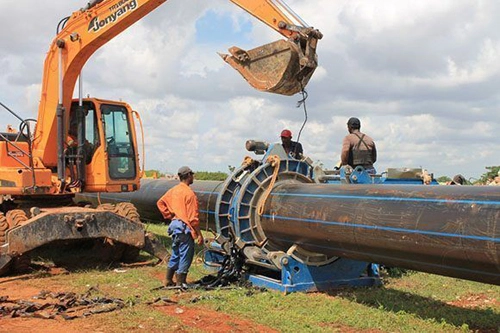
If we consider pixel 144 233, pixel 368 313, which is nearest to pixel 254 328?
pixel 368 313

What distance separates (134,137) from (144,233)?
1.98m

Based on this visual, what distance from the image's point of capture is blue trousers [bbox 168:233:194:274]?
776 cm

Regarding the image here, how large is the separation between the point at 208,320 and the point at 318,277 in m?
2.04

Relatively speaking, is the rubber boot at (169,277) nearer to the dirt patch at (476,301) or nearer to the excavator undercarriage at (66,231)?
the excavator undercarriage at (66,231)

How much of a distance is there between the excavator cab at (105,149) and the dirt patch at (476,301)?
576 centimetres

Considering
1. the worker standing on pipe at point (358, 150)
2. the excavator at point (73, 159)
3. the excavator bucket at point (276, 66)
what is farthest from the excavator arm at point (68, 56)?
the worker standing on pipe at point (358, 150)

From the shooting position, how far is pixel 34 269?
9445 mm

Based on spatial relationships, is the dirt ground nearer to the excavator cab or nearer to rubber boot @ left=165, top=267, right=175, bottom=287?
rubber boot @ left=165, top=267, right=175, bottom=287

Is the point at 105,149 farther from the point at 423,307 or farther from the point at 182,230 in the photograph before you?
the point at 423,307

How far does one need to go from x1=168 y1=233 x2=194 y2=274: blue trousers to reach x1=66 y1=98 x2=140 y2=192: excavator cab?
107 inches

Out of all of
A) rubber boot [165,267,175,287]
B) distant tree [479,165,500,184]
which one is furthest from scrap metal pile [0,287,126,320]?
distant tree [479,165,500,184]

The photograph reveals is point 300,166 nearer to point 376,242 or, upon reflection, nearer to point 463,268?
point 376,242

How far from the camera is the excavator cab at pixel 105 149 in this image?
996cm

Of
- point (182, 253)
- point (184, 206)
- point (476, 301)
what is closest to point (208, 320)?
point (182, 253)
